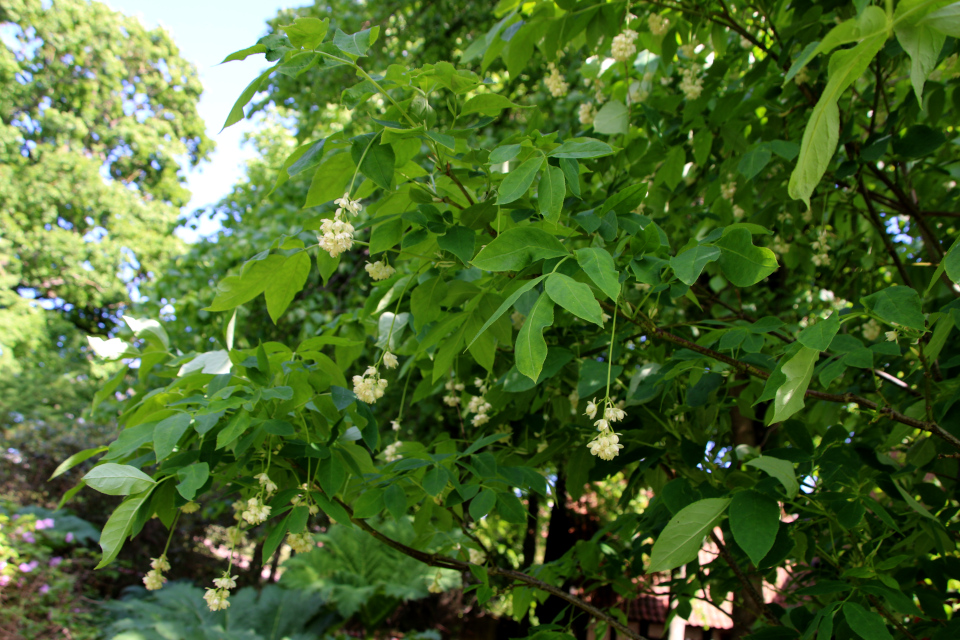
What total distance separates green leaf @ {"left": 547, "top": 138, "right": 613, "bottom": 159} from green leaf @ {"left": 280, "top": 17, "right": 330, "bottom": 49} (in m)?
0.37

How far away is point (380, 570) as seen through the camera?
738 cm

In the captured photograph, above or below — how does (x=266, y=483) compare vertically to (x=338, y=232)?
below

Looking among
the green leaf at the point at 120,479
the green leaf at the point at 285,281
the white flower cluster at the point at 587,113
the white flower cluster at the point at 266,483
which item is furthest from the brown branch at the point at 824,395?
the white flower cluster at the point at 587,113

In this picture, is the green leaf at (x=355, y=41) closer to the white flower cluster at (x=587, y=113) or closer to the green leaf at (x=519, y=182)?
the green leaf at (x=519, y=182)

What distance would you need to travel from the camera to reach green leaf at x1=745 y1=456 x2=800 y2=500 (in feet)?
3.16

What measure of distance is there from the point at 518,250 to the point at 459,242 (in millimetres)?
181

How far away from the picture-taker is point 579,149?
0.89 metres

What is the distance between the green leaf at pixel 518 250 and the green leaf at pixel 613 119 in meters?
0.85

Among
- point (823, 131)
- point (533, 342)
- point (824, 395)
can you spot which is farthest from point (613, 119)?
point (533, 342)

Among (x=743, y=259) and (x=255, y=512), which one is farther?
(x=255, y=512)

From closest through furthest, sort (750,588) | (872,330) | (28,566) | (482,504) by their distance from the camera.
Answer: (482,504) → (750,588) → (872,330) → (28,566)

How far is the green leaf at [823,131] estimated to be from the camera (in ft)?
2.05

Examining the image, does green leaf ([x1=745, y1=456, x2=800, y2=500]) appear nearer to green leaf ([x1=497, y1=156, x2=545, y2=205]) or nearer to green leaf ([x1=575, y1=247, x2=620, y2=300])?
green leaf ([x1=575, y1=247, x2=620, y2=300])

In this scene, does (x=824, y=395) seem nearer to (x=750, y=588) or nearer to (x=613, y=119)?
(x=750, y=588)
